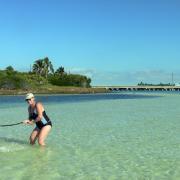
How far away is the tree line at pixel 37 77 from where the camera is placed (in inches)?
6063

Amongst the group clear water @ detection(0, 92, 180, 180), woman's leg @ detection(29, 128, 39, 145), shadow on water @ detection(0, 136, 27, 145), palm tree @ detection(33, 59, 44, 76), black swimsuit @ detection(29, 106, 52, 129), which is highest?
palm tree @ detection(33, 59, 44, 76)

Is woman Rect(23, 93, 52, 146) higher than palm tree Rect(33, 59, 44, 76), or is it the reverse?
palm tree Rect(33, 59, 44, 76)

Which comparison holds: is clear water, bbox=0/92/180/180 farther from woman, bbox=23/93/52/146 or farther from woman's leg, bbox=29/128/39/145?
woman, bbox=23/93/52/146

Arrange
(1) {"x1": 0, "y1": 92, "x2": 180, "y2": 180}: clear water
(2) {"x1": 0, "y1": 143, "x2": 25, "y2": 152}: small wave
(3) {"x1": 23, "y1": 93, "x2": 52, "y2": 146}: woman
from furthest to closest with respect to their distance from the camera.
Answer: (2) {"x1": 0, "y1": 143, "x2": 25, "y2": 152}: small wave < (3) {"x1": 23, "y1": 93, "x2": 52, "y2": 146}: woman < (1) {"x1": 0, "y1": 92, "x2": 180, "y2": 180}: clear water

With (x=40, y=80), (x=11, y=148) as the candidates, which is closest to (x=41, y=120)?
(x=11, y=148)

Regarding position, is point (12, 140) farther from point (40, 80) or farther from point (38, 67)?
point (38, 67)

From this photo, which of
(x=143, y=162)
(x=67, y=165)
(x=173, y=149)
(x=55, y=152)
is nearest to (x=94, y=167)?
(x=67, y=165)

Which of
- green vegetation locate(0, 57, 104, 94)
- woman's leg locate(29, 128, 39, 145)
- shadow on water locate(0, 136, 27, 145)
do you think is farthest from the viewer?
green vegetation locate(0, 57, 104, 94)

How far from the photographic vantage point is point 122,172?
11.5 metres

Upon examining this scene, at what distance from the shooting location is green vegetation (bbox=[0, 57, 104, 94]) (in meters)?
154

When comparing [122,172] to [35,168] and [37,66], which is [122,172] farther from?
[37,66]

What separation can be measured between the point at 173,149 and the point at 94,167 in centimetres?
406

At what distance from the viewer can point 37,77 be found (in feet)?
563

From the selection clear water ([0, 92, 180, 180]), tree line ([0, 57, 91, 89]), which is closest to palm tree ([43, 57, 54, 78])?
tree line ([0, 57, 91, 89])
